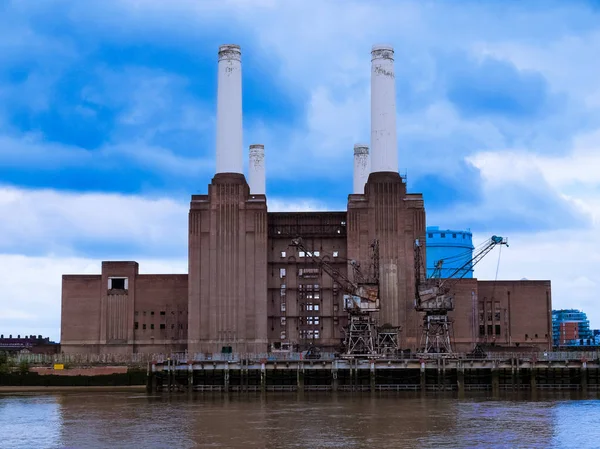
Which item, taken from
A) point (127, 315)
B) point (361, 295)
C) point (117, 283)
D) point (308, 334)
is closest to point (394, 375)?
point (361, 295)

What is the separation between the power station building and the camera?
111312mm

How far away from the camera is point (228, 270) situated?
11175 cm

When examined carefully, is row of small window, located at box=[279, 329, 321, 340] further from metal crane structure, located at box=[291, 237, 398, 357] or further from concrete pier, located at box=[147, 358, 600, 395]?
concrete pier, located at box=[147, 358, 600, 395]

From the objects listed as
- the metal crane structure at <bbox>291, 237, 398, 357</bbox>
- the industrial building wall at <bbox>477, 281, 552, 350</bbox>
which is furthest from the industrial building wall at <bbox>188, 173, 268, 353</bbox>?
the industrial building wall at <bbox>477, 281, 552, 350</bbox>

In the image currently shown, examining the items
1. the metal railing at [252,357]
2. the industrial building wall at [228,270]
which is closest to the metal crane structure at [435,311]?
the metal railing at [252,357]

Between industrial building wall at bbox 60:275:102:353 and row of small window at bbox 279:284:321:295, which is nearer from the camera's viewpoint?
row of small window at bbox 279:284:321:295

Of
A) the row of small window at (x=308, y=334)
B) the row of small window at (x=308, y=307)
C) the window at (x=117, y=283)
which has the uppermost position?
the window at (x=117, y=283)

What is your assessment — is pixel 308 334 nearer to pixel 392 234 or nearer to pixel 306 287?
pixel 306 287

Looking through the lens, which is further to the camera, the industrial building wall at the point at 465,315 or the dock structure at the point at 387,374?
the industrial building wall at the point at 465,315

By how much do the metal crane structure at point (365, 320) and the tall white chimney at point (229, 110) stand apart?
18.2m

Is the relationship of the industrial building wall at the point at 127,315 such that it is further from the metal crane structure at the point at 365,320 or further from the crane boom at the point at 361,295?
the metal crane structure at the point at 365,320

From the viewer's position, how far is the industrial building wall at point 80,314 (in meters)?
120

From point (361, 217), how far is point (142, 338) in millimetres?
30205

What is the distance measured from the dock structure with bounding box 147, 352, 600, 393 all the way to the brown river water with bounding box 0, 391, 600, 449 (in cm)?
455
